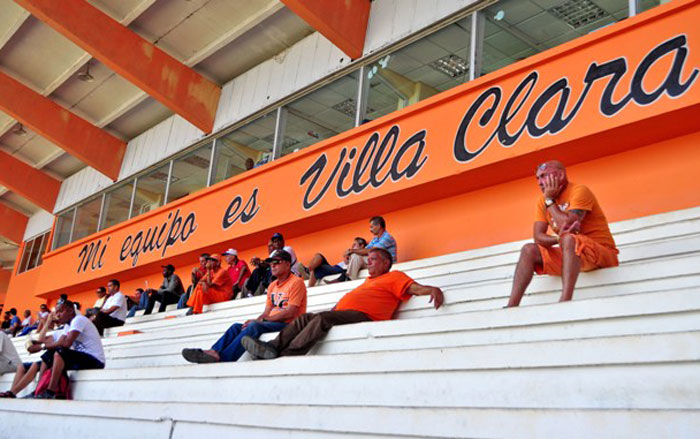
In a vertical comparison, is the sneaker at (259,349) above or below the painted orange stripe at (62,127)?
below

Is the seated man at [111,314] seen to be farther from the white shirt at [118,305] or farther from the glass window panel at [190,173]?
the glass window panel at [190,173]

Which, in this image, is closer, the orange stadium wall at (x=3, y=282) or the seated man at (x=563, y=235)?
the seated man at (x=563, y=235)

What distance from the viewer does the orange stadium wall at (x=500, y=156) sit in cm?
558

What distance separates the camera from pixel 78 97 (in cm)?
1423

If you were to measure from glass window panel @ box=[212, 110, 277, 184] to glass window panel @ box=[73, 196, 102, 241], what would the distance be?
517 centimetres

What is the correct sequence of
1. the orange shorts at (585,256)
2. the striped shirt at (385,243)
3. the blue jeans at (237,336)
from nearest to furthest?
the orange shorts at (585,256), the blue jeans at (237,336), the striped shirt at (385,243)

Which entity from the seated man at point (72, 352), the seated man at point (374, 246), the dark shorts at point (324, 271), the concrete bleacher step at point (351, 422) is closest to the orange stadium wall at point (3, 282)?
the dark shorts at point (324, 271)

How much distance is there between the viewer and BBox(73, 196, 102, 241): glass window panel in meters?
15.5

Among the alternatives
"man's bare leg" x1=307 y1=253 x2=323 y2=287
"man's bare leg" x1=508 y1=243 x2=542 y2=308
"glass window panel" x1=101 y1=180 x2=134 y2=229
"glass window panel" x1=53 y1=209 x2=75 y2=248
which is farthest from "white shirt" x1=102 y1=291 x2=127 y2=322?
"glass window panel" x1=53 y1=209 x2=75 y2=248

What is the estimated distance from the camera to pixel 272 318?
5.12 m

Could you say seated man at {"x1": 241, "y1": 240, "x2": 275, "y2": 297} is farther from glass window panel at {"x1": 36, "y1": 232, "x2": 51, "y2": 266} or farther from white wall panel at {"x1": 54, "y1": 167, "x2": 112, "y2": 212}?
glass window panel at {"x1": 36, "y1": 232, "x2": 51, "y2": 266}

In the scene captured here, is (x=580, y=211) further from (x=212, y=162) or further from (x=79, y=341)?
(x=212, y=162)

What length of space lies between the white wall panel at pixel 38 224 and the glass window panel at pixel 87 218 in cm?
262

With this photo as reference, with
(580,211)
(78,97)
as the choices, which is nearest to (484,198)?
(580,211)
